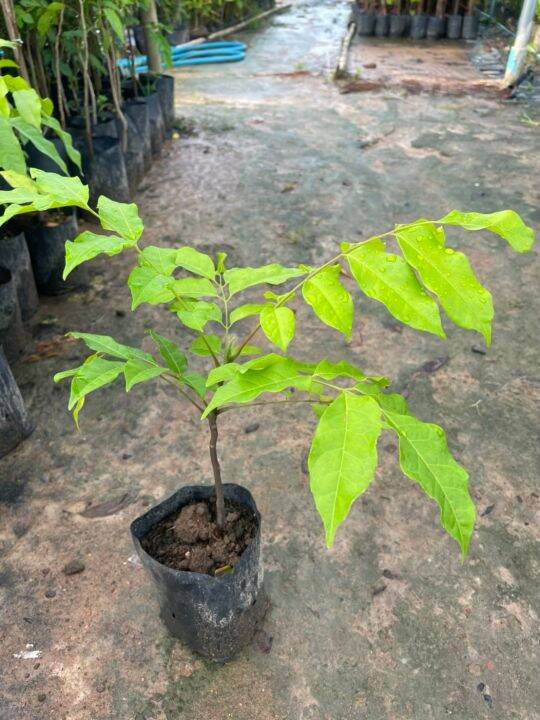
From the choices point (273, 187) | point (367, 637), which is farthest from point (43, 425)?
point (273, 187)

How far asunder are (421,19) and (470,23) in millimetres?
828

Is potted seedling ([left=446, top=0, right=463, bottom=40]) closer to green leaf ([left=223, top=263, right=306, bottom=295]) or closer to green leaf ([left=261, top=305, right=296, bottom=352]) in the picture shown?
green leaf ([left=223, top=263, right=306, bottom=295])

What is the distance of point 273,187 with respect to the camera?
4.67 meters

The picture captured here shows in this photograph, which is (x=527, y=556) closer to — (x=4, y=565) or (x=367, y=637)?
(x=367, y=637)

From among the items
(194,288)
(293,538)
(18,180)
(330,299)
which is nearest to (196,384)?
(194,288)

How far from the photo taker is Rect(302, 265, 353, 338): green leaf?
0.96m

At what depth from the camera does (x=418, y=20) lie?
31.8ft

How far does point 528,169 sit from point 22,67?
393 centimetres

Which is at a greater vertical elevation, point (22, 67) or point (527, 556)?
point (22, 67)

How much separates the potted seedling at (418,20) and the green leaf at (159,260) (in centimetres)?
1050

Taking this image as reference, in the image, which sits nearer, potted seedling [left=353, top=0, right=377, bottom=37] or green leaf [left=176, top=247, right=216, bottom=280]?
green leaf [left=176, top=247, right=216, bottom=280]

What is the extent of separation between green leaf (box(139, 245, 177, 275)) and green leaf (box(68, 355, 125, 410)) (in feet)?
0.71

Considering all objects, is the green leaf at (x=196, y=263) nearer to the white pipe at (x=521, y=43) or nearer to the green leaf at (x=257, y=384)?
the green leaf at (x=257, y=384)

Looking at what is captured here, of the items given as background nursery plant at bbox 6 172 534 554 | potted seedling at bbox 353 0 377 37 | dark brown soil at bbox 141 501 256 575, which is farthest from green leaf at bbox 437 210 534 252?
potted seedling at bbox 353 0 377 37
